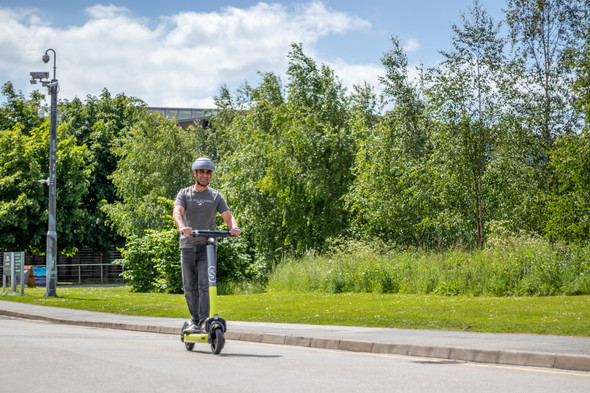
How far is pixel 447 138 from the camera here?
1294 inches

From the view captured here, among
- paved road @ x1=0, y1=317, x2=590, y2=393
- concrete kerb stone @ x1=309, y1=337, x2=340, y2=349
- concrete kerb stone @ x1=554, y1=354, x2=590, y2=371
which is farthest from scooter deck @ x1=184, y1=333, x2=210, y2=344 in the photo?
concrete kerb stone @ x1=554, y1=354, x2=590, y2=371

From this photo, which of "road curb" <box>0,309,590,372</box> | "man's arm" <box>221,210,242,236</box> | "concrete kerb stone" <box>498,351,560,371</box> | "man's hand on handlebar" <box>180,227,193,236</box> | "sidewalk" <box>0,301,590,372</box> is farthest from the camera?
"man's arm" <box>221,210,242,236</box>

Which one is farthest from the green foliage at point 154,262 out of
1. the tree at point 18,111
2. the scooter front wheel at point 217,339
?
the tree at point 18,111

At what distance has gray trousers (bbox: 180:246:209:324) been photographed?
9.60 m

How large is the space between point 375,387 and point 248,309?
1171 cm

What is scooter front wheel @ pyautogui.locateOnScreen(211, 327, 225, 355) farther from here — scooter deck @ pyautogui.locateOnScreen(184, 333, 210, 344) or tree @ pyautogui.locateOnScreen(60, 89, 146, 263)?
tree @ pyautogui.locateOnScreen(60, 89, 146, 263)

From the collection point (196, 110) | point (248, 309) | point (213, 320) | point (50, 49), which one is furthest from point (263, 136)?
point (196, 110)

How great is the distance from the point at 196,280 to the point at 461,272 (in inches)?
556

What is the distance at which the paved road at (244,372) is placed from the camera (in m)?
6.89

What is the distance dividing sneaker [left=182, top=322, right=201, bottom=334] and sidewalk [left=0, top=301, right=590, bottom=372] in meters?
2.38

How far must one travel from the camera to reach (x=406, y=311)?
1662 cm

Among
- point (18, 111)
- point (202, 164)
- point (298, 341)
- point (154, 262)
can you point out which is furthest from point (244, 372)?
point (18, 111)

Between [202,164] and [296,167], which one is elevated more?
[296,167]

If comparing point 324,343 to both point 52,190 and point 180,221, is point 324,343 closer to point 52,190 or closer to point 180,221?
point 180,221
